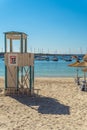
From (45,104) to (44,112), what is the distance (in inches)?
64.7

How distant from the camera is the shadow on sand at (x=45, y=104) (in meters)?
10.9

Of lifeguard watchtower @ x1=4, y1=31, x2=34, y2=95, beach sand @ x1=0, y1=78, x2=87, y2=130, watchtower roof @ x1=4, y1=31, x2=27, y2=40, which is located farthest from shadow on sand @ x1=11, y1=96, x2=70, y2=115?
watchtower roof @ x1=4, y1=31, x2=27, y2=40

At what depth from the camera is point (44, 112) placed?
10727 mm

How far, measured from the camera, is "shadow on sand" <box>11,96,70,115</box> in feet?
35.8

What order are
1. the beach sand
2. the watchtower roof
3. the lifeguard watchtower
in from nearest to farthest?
the beach sand, the lifeguard watchtower, the watchtower roof

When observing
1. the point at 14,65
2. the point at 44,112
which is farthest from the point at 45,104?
the point at 14,65

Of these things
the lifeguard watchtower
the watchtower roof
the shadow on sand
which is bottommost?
the shadow on sand

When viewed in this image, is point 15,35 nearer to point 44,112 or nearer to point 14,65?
point 14,65

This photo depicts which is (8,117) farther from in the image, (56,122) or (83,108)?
(83,108)

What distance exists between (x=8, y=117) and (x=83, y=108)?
3.25 meters

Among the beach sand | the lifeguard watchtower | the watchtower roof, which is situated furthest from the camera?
the watchtower roof

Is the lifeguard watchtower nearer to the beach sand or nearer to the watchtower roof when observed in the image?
the watchtower roof

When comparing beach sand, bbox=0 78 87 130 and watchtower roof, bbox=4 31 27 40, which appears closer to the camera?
beach sand, bbox=0 78 87 130

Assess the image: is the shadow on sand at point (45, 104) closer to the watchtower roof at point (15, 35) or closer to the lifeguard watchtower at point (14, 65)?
the lifeguard watchtower at point (14, 65)
